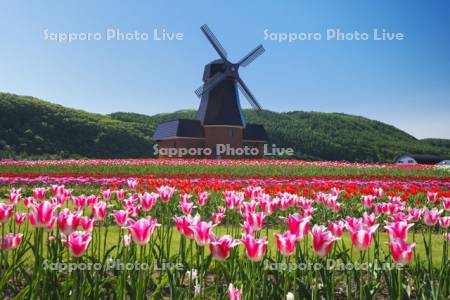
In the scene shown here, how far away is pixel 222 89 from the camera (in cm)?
3197

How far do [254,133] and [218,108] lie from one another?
640 cm

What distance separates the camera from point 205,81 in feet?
109

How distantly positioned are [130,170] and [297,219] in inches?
667

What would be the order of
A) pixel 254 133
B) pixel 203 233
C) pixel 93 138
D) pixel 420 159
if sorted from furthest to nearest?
pixel 420 159, pixel 93 138, pixel 254 133, pixel 203 233

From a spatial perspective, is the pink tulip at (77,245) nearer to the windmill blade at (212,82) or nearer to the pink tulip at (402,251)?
the pink tulip at (402,251)

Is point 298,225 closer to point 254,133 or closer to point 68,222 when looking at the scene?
point 68,222

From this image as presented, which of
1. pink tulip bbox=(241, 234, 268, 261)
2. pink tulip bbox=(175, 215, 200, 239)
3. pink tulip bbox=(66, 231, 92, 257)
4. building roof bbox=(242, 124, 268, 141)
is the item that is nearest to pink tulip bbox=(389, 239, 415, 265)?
pink tulip bbox=(241, 234, 268, 261)

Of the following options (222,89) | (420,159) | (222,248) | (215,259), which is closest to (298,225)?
(222,248)

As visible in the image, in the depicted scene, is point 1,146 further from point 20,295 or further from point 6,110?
point 20,295

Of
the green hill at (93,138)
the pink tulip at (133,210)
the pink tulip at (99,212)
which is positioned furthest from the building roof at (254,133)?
the pink tulip at (99,212)

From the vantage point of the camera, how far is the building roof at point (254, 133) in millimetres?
37147

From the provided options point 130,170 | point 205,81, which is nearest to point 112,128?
point 205,81

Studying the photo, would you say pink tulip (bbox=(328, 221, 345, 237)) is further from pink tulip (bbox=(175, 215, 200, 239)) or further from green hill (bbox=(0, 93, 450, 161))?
green hill (bbox=(0, 93, 450, 161))

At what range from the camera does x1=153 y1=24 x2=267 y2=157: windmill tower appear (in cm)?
3206
